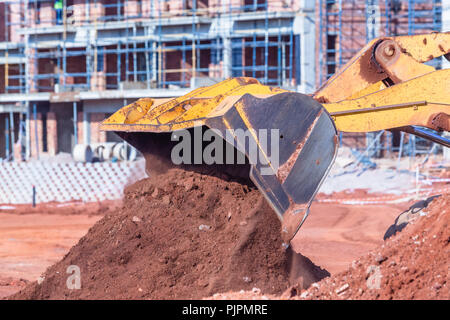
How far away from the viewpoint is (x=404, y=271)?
16.1ft

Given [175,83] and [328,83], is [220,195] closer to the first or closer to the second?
[328,83]

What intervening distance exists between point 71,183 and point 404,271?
18.0 meters

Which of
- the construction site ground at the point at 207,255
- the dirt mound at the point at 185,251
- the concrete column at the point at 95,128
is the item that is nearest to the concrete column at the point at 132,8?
the concrete column at the point at 95,128

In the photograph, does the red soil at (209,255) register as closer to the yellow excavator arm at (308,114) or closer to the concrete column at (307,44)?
the yellow excavator arm at (308,114)

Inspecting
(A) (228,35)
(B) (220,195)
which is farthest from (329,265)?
(A) (228,35)

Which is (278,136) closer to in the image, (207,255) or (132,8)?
(207,255)

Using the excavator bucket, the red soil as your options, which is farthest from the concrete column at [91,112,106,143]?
the excavator bucket

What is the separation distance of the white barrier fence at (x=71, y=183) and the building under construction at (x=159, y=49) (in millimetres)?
10139

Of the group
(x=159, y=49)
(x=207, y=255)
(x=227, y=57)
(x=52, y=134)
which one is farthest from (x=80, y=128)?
(x=207, y=255)

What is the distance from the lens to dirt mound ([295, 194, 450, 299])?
4.75m

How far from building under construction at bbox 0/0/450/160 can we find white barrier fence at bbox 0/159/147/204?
10139 mm

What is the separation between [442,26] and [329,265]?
2291 cm

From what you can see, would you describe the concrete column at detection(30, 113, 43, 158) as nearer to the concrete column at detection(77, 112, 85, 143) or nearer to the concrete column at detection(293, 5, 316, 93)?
the concrete column at detection(77, 112, 85, 143)

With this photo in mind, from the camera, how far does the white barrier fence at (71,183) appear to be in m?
21.2
